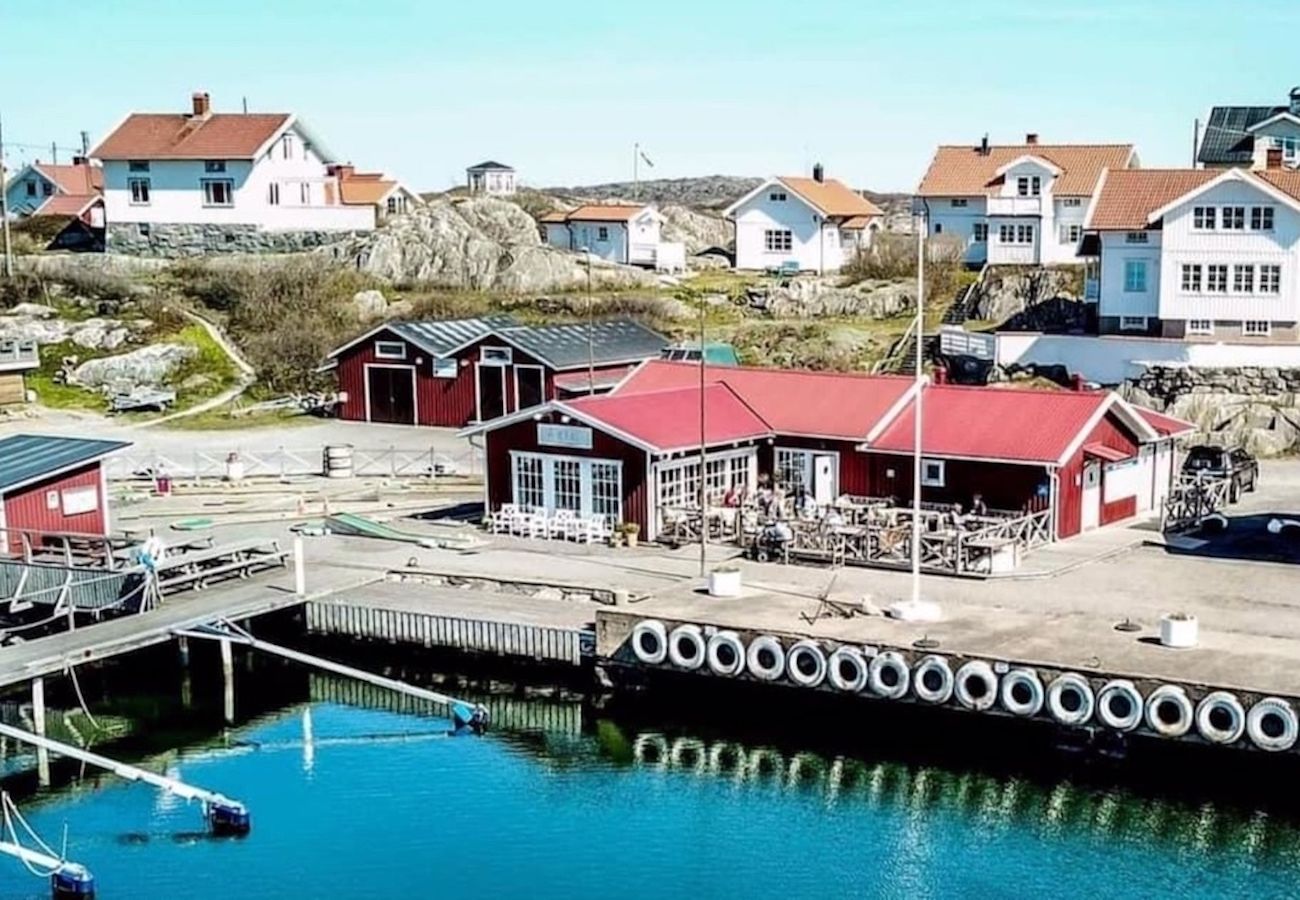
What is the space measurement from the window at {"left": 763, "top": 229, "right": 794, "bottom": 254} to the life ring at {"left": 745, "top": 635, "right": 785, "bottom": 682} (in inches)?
2086

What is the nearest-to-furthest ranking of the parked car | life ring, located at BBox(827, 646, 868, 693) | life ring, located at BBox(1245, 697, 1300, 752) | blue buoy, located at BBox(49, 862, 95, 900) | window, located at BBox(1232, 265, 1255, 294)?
1. blue buoy, located at BBox(49, 862, 95, 900)
2. life ring, located at BBox(1245, 697, 1300, 752)
3. life ring, located at BBox(827, 646, 868, 693)
4. the parked car
5. window, located at BBox(1232, 265, 1255, 294)

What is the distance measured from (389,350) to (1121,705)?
35.1 meters

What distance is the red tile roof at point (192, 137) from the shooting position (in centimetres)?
7519

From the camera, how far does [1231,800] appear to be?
83.1 feet

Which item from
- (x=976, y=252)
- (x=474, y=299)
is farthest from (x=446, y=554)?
(x=976, y=252)

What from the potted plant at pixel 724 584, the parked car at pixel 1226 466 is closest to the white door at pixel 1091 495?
the parked car at pixel 1226 466

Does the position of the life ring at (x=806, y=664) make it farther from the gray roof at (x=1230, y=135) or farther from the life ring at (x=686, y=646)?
the gray roof at (x=1230, y=135)

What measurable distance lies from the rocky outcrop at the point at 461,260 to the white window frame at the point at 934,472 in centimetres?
3866

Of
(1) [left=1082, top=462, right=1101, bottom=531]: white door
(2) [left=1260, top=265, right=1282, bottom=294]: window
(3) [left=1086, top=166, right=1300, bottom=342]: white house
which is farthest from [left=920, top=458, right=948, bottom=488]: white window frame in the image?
(2) [left=1260, top=265, right=1282, bottom=294]: window

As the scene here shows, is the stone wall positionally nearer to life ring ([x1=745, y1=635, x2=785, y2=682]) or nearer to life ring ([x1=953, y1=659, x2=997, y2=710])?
life ring ([x1=745, y1=635, x2=785, y2=682])

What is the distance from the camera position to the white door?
37.6m

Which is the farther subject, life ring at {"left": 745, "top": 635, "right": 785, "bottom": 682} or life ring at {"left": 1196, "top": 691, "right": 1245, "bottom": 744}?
life ring at {"left": 745, "top": 635, "right": 785, "bottom": 682}

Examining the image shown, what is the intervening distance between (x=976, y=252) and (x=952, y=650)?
48891 mm

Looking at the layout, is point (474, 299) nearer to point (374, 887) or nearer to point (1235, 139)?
point (1235, 139)
